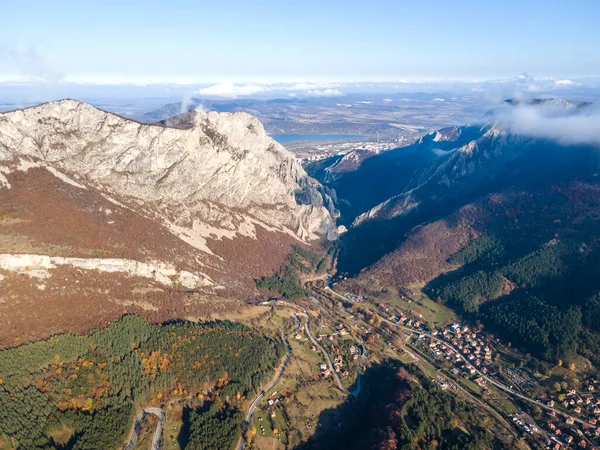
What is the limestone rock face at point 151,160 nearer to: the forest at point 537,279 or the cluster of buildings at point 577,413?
the forest at point 537,279

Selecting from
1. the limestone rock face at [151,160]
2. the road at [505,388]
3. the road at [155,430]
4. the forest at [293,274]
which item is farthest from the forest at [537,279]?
the road at [155,430]

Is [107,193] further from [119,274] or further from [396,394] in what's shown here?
[396,394]

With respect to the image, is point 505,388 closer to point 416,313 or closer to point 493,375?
point 493,375

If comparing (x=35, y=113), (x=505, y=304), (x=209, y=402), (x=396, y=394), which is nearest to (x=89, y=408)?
(x=209, y=402)

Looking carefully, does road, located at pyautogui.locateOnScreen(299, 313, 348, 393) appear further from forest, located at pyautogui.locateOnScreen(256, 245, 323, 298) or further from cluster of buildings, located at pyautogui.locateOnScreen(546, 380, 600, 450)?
cluster of buildings, located at pyautogui.locateOnScreen(546, 380, 600, 450)

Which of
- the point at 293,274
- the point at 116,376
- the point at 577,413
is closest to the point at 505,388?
the point at 577,413

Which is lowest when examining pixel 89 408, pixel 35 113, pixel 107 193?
pixel 89 408
